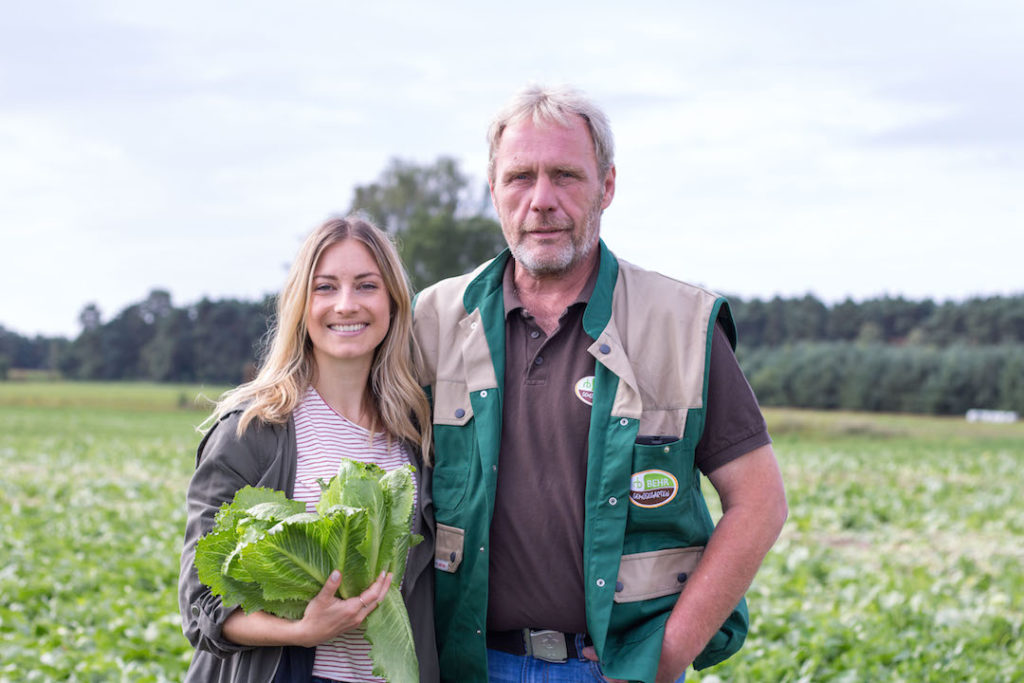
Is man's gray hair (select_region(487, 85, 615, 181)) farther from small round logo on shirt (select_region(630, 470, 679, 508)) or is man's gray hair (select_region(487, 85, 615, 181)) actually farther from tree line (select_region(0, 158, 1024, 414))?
tree line (select_region(0, 158, 1024, 414))

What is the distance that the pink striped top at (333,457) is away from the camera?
2926 mm

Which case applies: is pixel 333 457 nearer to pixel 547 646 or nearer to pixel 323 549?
pixel 323 549

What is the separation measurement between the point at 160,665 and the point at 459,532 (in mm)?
3720

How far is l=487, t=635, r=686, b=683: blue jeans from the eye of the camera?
3.04 meters

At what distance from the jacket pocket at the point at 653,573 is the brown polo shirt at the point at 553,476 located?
0.47 feet

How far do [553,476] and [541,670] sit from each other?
64 cm

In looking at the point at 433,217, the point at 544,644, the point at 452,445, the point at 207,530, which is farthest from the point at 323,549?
the point at 433,217

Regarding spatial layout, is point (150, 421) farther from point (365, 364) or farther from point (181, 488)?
point (365, 364)

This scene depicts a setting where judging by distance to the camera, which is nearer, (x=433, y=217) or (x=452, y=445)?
(x=452, y=445)

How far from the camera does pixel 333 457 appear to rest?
3.04 meters

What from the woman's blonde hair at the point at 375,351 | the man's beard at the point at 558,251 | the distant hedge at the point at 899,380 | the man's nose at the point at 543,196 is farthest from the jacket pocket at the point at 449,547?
the distant hedge at the point at 899,380

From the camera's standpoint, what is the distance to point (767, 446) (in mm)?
3027

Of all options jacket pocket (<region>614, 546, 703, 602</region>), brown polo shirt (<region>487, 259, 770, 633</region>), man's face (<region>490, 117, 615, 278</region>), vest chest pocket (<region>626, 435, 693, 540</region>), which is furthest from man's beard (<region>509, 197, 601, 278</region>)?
jacket pocket (<region>614, 546, 703, 602</region>)

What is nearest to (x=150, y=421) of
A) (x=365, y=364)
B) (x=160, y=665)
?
(x=160, y=665)
